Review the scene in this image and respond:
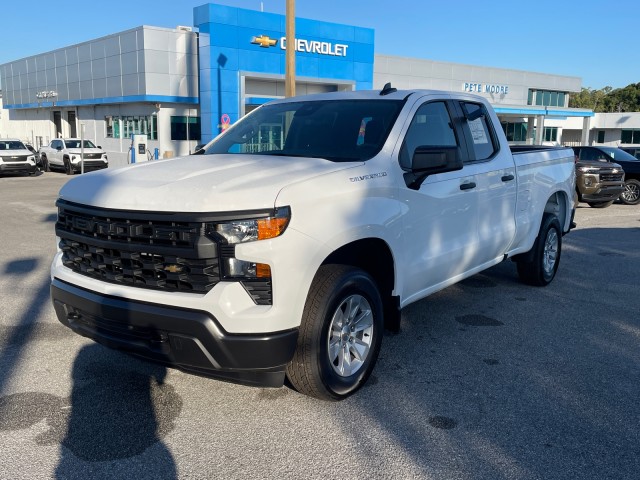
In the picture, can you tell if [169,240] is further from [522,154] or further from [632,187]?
[632,187]

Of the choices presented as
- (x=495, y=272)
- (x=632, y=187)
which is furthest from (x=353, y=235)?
(x=632, y=187)

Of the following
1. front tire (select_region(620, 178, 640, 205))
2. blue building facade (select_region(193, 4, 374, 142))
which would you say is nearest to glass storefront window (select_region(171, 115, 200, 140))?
blue building facade (select_region(193, 4, 374, 142))

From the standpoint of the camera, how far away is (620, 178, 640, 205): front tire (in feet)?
55.8

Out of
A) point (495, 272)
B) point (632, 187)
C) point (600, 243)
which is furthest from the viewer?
point (632, 187)

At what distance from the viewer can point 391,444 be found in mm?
3385

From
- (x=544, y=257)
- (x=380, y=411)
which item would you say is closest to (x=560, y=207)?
(x=544, y=257)

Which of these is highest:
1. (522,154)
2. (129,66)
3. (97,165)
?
(129,66)

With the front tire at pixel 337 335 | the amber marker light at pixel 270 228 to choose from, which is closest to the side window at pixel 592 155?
the front tire at pixel 337 335

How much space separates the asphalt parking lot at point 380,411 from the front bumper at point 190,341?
1.42 feet

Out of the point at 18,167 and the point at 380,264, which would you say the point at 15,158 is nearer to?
the point at 18,167

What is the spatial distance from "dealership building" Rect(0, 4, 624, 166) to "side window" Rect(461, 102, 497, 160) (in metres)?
21.0

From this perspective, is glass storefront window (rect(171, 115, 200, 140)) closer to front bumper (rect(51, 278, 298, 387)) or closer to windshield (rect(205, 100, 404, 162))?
windshield (rect(205, 100, 404, 162))

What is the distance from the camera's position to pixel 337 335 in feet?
12.6

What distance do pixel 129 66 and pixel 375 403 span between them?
31.7m
